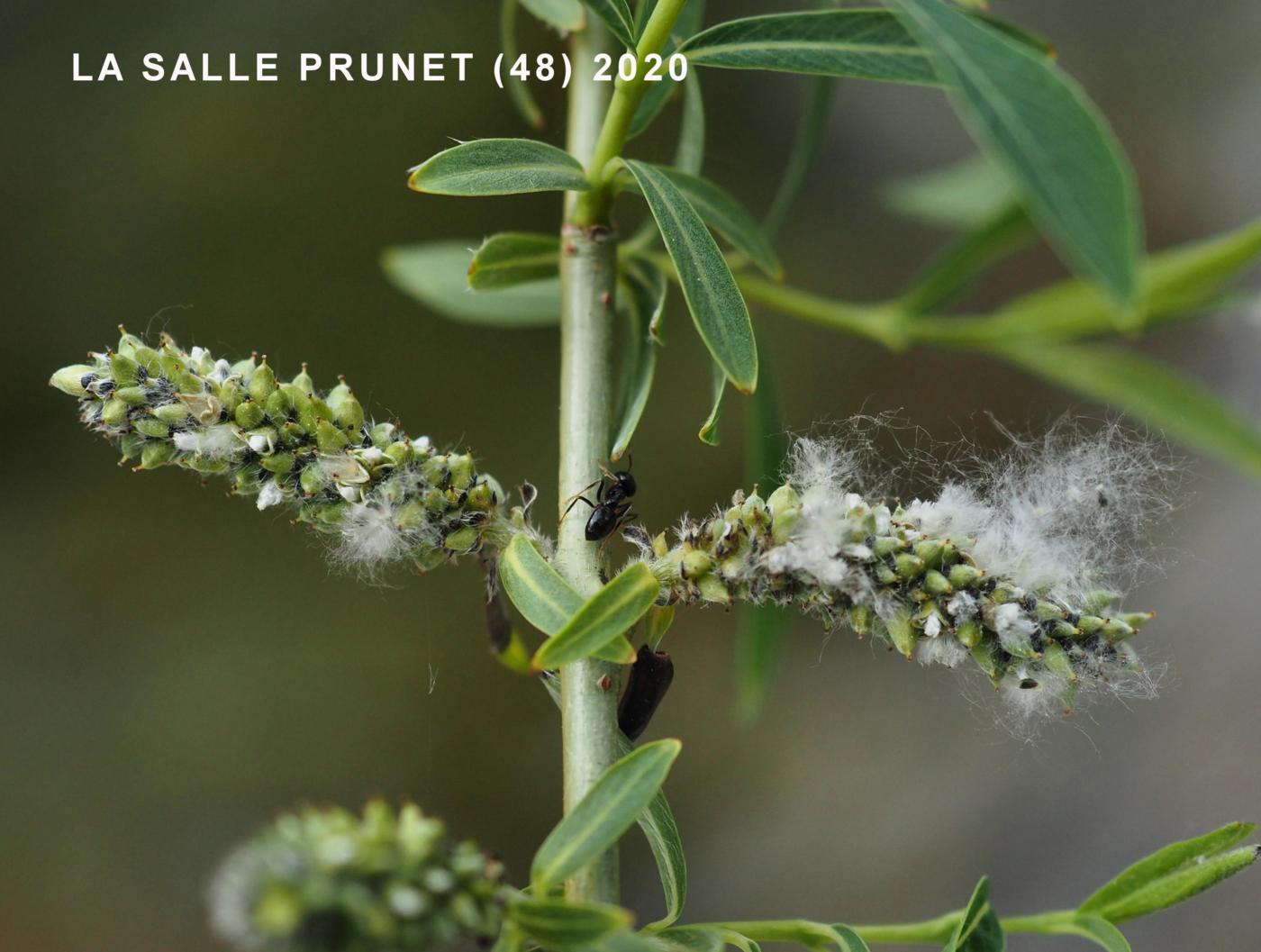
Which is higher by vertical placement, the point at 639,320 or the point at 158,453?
the point at 639,320

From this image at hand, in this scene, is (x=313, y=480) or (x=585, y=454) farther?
(x=585, y=454)

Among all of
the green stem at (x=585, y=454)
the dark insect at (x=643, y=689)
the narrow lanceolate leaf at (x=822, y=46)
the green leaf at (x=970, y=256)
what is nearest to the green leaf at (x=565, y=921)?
the green stem at (x=585, y=454)

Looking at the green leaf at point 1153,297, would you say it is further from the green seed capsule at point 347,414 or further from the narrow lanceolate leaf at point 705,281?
the green seed capsule at point 347,414

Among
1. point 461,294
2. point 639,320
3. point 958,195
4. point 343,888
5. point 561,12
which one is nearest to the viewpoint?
point 343,888

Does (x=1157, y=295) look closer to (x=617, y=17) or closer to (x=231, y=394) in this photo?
(x=617, y=17)

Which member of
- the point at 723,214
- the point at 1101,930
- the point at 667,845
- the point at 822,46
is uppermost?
the point at 822,46

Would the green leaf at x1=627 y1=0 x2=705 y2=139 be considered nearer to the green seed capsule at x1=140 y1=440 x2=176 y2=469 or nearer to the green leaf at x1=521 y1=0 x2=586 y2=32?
the green leaf at x1=521 y1=0 x2=586 y2=32

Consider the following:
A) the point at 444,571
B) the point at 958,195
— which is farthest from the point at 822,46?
the point at 444,571
